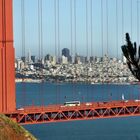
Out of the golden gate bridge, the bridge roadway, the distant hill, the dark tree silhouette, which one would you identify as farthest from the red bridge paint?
the distant hill

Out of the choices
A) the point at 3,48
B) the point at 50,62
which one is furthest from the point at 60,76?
the point at 3,48

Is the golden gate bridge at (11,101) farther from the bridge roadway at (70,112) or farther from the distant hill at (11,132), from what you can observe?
the distant hill at (11,132)

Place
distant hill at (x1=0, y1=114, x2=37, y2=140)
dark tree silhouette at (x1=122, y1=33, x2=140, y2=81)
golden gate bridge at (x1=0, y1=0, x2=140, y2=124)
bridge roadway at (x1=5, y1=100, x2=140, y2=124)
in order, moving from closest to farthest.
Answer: distant hill at (x1=0, y1=114, x2=37, y2=140), dark tree silhouette at (x1=122, y1=33, x2=140, y2=81), golden gate bridge at (x1=0, y1=0, x2=140, y2=124), bridge roadway at (x1=5, y1=100, x2=140, y2=124)

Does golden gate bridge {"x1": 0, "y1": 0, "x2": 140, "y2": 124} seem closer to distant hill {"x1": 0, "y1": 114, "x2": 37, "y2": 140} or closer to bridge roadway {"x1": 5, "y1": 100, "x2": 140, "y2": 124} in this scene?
bridge roadway {"x1": 5, "y1": 100, "x2": 140, "y2": 124}

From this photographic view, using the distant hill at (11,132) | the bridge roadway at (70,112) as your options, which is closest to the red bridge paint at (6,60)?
the bridge roadway at (70,112)

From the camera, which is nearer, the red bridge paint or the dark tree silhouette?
the dark tree silhouette

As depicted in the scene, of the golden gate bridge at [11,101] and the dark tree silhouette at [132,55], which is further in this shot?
the golden gate bridge at [11,101]

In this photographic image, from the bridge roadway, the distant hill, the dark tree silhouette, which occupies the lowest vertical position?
the bridge roadway
